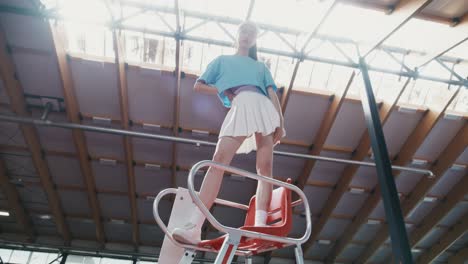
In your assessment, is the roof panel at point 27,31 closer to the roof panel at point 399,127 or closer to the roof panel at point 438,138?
the roof panel at point 399,127

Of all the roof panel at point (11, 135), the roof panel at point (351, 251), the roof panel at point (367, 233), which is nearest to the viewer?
the roof panel at point (11, 135)

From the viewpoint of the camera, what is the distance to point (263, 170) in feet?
6.59

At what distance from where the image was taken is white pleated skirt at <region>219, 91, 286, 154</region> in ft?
6.53

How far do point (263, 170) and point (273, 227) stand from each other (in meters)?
0.44

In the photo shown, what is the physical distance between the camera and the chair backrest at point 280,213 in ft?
5.43

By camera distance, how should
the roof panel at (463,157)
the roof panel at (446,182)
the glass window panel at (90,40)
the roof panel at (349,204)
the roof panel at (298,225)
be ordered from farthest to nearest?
the roof panel at (298,225), the roof panel at (349,204), the roof panel at (446,182), the roof panel at (463,157), the glass window panel at (90,40)

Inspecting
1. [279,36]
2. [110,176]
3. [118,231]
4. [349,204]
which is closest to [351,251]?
[349,204]

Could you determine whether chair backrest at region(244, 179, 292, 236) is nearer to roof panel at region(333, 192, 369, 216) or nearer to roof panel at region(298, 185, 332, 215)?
roof panel at region(298, 185, 332, 215)

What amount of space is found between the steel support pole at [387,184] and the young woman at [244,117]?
3.24 m

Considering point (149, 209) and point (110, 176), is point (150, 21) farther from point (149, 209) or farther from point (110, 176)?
point (149, 209)

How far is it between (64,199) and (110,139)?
3140 mm

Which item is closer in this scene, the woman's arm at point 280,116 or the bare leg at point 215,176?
the bare leg at point 215,176

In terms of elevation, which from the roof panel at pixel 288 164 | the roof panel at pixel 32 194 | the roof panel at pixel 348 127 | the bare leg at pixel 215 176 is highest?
the roof panel at pixel 348 127

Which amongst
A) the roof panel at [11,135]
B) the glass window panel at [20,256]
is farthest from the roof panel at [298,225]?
the glass window panel at [20,256]
